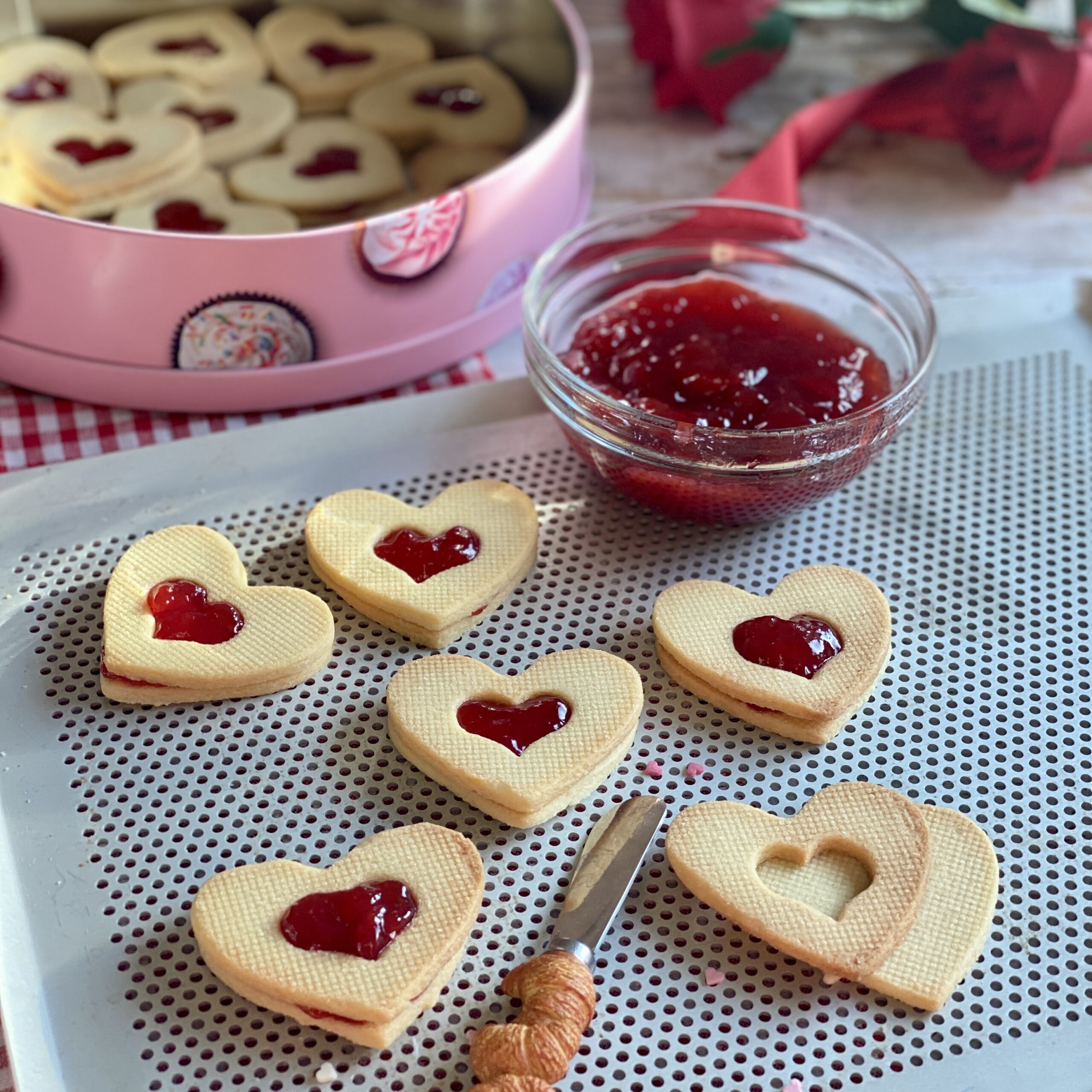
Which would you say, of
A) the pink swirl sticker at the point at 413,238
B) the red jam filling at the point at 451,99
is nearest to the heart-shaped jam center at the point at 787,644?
the pink swirl sticker at the point at 413,238

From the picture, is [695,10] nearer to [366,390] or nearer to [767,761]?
[366,390]

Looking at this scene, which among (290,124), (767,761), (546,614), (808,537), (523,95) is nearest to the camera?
(767,761)

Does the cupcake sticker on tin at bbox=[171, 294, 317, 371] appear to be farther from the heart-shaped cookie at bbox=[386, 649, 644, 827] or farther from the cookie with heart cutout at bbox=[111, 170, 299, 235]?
the heart-shaped cookie at bbox=[386, 649, 644, 827]

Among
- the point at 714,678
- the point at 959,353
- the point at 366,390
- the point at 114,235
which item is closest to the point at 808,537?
the point at 714,678

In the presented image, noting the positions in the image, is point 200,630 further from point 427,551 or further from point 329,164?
point 329,164

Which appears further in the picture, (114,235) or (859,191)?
(859,191)

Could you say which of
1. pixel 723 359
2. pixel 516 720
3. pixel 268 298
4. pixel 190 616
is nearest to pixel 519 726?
pixel 516 720

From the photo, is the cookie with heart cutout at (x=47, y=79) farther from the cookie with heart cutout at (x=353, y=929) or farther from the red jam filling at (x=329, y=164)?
the cookie with heart cutout at (x=353, y=929)
